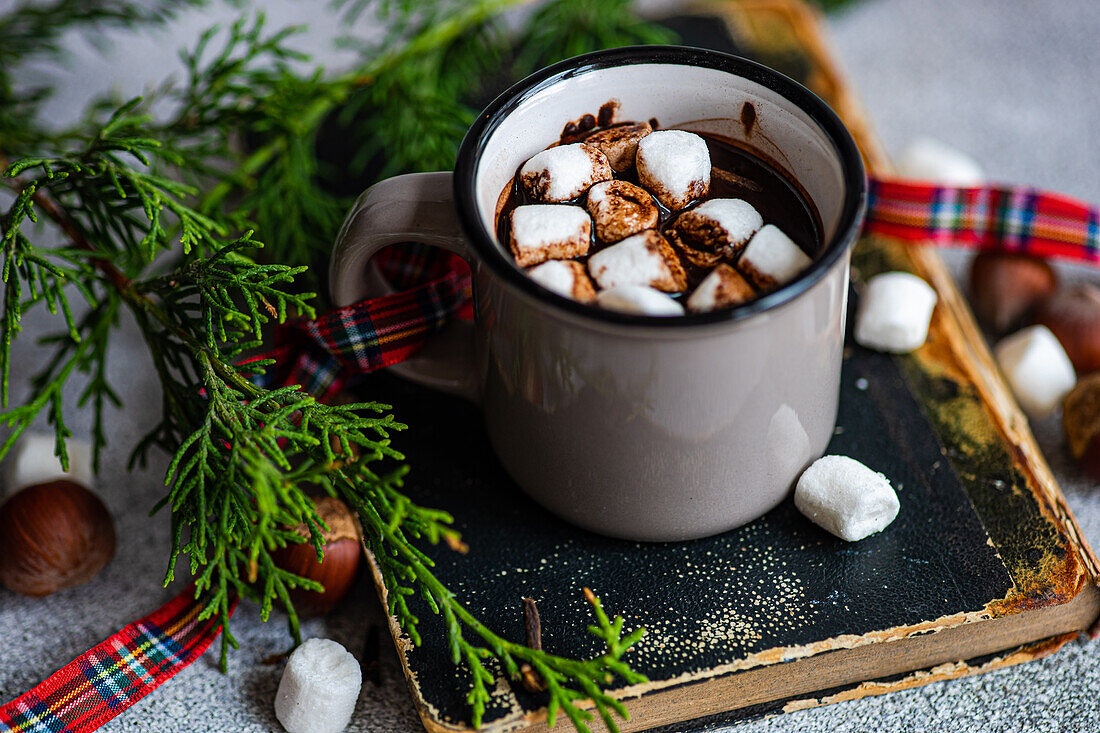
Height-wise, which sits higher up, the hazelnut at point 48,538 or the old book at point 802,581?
the hazelnut at point 48,538

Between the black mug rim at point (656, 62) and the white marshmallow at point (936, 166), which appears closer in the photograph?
the black mug rim at point (656, 62)

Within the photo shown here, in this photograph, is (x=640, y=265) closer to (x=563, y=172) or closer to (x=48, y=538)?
(x=563, y=172)

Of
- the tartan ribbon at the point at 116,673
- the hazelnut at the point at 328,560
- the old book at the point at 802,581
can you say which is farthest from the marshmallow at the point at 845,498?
the tartan ribbon at the point at 116,673

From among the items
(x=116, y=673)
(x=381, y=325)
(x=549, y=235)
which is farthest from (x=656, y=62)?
(x=116, y=673)

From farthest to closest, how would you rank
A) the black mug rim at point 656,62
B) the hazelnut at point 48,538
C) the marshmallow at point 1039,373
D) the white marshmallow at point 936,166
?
the white marshmallow at point 936,166
the marshmallow at point 1039,373
the hazelnut at point 48,538
the black mug rim at point 656,62

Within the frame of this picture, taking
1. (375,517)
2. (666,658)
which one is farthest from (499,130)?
(666,658)

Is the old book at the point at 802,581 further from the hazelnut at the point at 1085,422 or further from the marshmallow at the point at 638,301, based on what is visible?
the marshmallow at the point at 638,301

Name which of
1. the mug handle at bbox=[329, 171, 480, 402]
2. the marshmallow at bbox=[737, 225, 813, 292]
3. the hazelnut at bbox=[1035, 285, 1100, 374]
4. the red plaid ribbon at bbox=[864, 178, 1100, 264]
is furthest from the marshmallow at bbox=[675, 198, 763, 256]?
the hazelnut at bbox=[1035, 285, 1100, 374]
